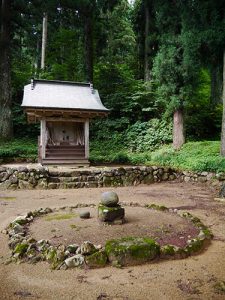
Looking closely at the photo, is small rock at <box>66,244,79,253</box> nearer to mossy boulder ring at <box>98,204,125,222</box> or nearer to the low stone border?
the low stone border

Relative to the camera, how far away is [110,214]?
5.91 m

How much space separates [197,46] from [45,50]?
1609 centimetres

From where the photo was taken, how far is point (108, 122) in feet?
65.5

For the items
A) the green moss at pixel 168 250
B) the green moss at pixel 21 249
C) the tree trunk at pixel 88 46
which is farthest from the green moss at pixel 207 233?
the tree trunk at pixel 88 46

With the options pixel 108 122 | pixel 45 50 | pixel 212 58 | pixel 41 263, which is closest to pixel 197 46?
pixel 212 58

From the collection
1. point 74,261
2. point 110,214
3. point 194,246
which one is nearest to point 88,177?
point 110,214

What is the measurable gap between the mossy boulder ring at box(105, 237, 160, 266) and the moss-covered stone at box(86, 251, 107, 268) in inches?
3.6

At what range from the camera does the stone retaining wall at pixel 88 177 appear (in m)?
10.9

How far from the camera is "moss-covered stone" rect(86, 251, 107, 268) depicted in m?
4.29

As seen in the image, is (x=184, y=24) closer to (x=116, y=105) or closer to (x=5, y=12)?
(x=116, y=105)

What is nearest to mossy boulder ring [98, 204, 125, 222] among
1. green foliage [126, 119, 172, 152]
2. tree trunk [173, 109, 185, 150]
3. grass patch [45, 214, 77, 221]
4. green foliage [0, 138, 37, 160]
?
grass patch [45, 214, 77, 221]

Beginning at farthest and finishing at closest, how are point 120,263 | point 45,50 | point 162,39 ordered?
1. point 45,50
2. point 162,39
3. point 120,263

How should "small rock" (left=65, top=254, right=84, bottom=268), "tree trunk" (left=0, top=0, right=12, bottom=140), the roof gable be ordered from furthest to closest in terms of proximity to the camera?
1. "tree trunk" (left=0, top=0, right=12, bottom=140)
2. the roof gable
3. "small rock" (left=65, top=254, right=84, bottom=268)

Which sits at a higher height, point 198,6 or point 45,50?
point 45,50
